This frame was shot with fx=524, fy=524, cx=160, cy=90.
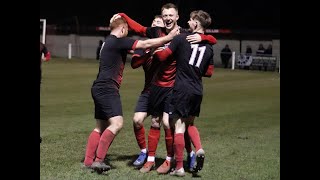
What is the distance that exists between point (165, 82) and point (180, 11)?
110ft

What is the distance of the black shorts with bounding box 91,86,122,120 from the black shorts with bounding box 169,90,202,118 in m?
0.74

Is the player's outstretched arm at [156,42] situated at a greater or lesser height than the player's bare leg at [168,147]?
greater

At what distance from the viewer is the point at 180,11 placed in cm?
4019

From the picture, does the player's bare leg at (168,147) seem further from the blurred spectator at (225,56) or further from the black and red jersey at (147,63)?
the blurred spectator at (225,56)

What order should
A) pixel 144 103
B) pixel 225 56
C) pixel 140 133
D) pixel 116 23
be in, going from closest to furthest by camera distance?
1. pixel 116 23
2. pixel 144 103
3. pixel 140 133
4. pixel 225 56

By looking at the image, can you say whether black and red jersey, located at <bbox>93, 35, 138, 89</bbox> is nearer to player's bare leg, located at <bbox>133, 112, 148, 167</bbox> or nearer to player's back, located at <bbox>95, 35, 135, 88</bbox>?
player's back, located at <bbox>95, 35, 135, 88</bbox>

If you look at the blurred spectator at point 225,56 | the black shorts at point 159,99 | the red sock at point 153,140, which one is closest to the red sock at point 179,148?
the black shorts at point 159,99

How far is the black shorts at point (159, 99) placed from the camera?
281 inches

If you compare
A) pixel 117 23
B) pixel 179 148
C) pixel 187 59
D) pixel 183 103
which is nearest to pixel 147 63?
pixel 117 23

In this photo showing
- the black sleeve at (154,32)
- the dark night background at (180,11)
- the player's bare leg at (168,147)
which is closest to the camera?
the player's bare leg at (168,147)

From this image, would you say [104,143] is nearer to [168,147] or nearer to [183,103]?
[168,147]

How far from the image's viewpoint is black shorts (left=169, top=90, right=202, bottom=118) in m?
6.76

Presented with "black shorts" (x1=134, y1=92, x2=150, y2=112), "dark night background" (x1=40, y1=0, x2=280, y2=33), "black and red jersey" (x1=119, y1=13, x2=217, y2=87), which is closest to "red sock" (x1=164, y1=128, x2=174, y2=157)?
"black shorts" (x1=134, y1=92, x2=150, y2=112)
